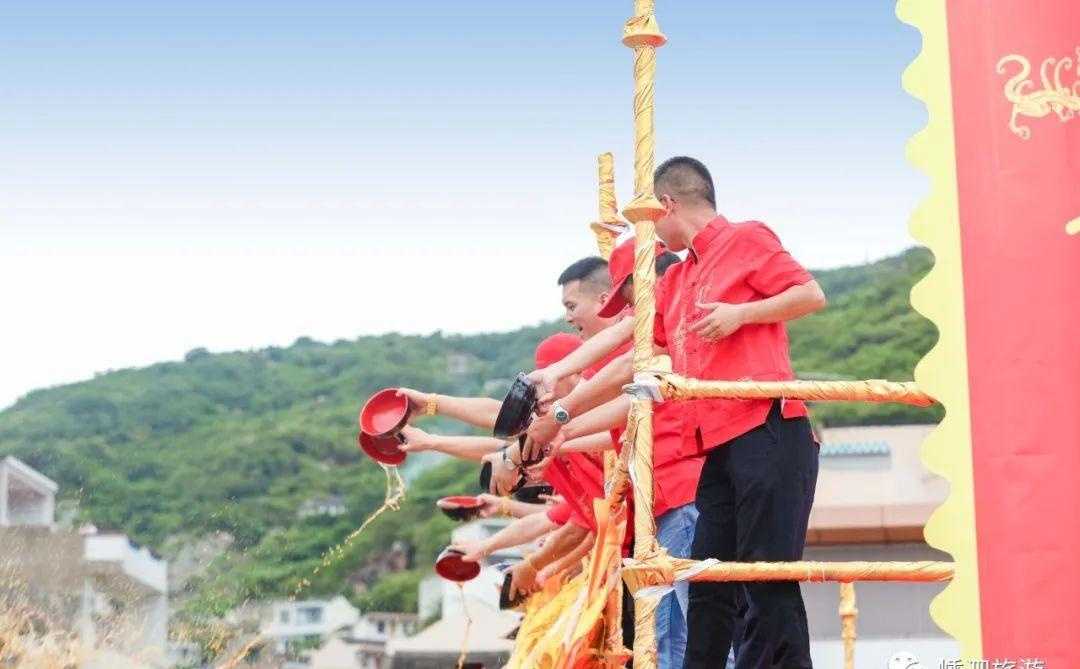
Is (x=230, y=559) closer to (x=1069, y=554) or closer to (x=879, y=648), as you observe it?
(x=879, y=648)

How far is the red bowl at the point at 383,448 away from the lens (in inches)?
291

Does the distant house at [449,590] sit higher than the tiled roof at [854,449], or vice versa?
the tiled roof at [854,449]

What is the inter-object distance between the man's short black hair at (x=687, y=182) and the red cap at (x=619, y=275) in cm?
49

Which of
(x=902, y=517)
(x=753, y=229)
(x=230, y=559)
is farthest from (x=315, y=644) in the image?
(x=753, y=229)

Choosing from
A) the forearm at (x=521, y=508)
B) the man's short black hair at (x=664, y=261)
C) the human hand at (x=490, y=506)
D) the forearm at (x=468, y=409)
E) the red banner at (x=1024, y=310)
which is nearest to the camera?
the red banner at (x=1024, y=310)

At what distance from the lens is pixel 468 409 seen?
7562 millimetres

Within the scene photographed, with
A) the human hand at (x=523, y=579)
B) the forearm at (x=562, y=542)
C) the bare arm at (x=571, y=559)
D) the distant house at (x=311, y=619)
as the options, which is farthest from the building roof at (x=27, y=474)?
the bare arm at (x=571, y=559)

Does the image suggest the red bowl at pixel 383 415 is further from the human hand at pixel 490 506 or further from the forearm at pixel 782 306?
the forearm at pixel 782 306

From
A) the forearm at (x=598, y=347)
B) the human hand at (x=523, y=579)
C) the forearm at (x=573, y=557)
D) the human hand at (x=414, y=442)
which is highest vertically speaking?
the forearm at (x=598, y=347)

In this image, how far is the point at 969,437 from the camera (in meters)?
3.32

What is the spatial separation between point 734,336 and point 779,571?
0.97m

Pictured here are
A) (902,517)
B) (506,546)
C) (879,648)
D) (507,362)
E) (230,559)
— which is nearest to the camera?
(506,546)

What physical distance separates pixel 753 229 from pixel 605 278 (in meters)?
2.18

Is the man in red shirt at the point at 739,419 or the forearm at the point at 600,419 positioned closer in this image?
the man in red shirt at the point at 739,419
